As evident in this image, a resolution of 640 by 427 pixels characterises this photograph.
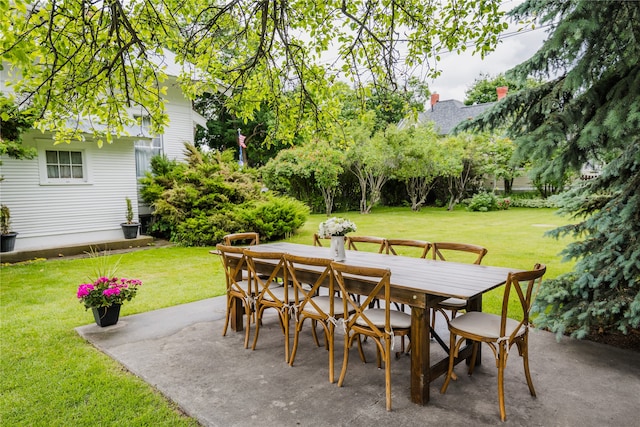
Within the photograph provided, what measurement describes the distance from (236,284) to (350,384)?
150cm

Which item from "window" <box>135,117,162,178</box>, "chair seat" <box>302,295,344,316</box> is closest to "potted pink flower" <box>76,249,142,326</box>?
"chair seat" <box>302,295,344,316</box>

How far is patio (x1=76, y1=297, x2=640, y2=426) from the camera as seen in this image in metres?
2.56

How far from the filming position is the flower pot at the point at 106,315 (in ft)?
14.1

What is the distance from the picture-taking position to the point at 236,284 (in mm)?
3887

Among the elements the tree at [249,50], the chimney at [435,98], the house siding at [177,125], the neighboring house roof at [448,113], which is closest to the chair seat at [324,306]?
the tree at [249,50]

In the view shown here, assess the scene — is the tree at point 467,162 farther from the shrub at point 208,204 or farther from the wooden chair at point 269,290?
the wooden chair at point 269,290

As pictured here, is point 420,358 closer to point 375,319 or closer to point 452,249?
point 375,319

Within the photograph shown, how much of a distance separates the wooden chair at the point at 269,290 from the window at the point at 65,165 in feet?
26.9

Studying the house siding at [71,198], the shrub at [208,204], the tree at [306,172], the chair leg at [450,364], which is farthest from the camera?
the tree at [306,172]

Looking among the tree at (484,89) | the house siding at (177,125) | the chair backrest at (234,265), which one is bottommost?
the chair backrest at (234,265)

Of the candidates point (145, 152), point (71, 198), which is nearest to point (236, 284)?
point (71, 198)

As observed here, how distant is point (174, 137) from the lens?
39.9ft

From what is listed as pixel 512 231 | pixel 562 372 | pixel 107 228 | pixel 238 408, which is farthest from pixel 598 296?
pixel 107 228

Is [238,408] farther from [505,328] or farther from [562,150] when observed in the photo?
[562,150]
